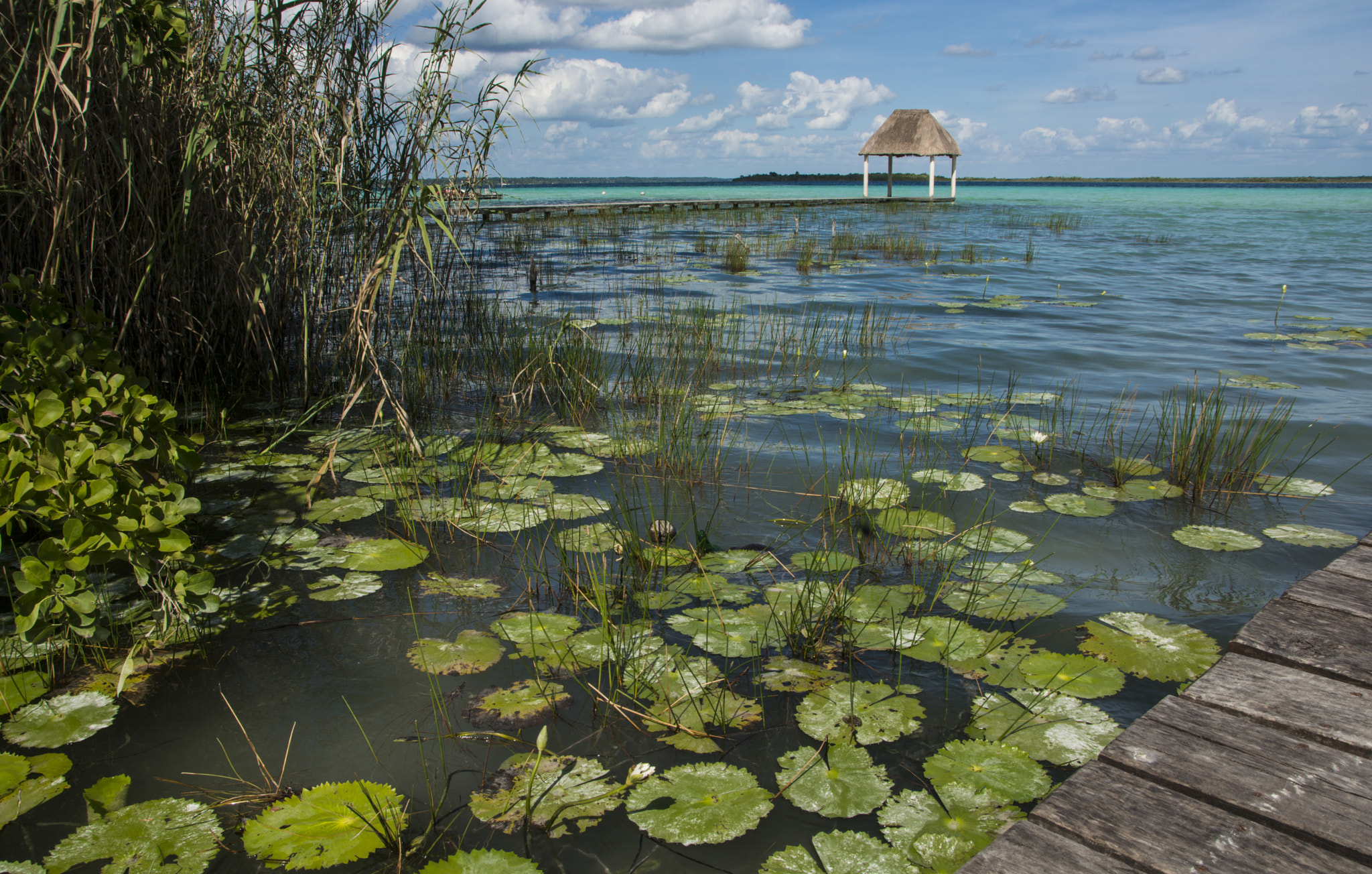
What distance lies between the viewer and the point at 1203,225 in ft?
73.4

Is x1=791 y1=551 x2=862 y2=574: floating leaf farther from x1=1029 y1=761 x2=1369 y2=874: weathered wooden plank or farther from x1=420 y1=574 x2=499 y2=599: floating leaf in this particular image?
x1=1029 y1=761 x2=1369 y2=874: weathered wooden plank

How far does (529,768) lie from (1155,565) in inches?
93.8

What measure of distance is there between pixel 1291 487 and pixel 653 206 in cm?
2387

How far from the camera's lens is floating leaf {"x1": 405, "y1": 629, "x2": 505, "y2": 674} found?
2186 millimetres

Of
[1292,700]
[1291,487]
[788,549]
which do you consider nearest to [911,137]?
[1291,487]

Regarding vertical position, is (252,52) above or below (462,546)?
above

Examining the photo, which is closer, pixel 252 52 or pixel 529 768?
pixel 529 768

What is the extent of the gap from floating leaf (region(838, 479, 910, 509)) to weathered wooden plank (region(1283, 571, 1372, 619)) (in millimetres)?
1305

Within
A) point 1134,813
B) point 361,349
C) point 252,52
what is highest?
point 252,52

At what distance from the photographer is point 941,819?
1.64 m

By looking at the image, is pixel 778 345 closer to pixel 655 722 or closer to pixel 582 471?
pixel 582 471

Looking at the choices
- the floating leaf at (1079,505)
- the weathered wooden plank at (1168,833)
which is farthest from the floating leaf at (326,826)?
the floating leaf at (1079,505)

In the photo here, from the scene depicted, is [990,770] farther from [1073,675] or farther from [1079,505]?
[1079,505]

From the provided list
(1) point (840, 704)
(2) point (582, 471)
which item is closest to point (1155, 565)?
(1) point (840, 704)
